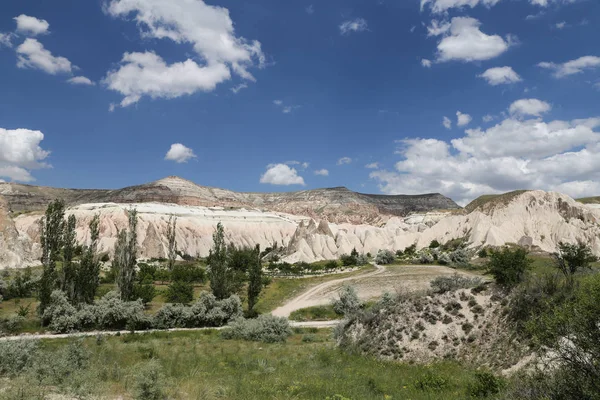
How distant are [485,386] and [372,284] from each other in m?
34.4

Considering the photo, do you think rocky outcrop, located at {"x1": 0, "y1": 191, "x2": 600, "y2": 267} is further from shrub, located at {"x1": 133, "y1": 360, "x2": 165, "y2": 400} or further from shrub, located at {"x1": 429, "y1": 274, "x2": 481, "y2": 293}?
shrub, located at {"x1": 133, "y1": 360, "x2": 165, "y2": 400}

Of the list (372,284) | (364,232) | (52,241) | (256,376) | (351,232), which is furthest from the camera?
(351,232)

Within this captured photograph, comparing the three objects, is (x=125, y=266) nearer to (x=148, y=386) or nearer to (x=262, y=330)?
(x=262, y=330)

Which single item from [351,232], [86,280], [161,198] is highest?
[161,198]

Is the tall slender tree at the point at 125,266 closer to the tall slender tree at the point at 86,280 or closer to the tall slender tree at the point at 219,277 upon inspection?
the tall slender tree at the point at 86,280

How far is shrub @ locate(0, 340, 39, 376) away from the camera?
1180 centimetres

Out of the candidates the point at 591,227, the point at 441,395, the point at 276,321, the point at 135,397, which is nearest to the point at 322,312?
the point at 276,321

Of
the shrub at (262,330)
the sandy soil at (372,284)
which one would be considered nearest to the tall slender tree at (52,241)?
the shrub at (262,330)

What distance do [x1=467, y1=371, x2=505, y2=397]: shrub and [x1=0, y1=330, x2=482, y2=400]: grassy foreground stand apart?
11.3 inches

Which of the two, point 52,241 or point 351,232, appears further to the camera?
point 351,232

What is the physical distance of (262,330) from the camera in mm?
25156

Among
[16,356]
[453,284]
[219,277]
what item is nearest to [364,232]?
[219,277]

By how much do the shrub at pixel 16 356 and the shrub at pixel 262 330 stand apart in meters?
12.9

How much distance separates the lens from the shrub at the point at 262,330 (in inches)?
961
